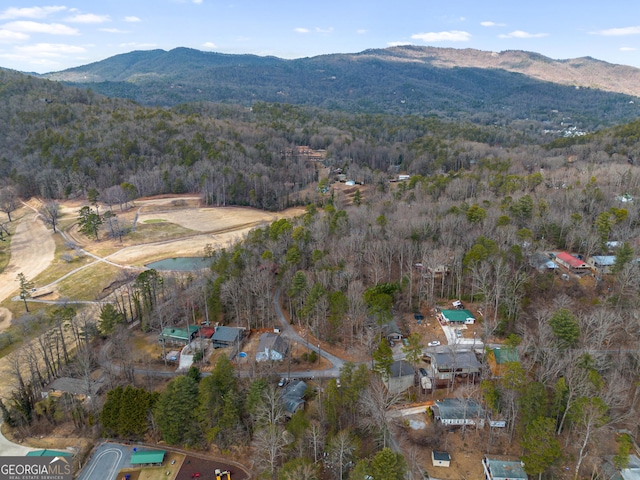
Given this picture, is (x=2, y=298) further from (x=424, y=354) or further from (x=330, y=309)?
(x=424, y=354)

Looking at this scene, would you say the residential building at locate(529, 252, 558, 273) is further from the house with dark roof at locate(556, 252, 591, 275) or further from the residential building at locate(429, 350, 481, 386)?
the residential building at locate(429, 350, 481, 386)

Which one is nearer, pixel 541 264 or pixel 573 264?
pixel 573 264

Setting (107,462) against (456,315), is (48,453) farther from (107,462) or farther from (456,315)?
(456,315)

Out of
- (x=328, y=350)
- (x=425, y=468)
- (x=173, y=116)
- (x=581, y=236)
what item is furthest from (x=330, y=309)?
(x=173, y=116)

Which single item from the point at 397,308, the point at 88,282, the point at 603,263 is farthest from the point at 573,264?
the point at 88,282

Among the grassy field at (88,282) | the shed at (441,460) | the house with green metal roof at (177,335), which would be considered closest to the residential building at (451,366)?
A: the shed at (441,460)

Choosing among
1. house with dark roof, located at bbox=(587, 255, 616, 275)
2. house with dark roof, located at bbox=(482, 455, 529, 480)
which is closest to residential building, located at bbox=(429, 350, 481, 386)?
house with dark roof, located at bbox=(482, 455, 529, 480)

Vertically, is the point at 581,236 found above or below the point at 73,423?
above
